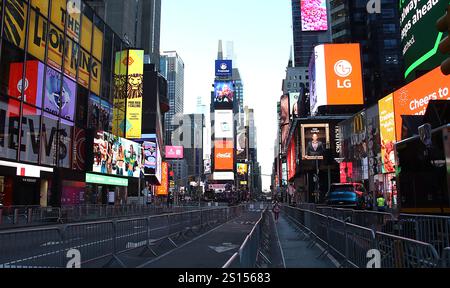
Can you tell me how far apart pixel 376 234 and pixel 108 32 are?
50289 mm

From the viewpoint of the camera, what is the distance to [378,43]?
283ft

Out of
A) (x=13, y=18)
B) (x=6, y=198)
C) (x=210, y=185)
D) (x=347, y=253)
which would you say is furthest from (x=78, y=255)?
(x=210, y=185)

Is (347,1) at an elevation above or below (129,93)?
above

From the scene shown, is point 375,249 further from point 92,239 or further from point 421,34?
point 421,34

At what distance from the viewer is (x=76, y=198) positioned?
41.5 meters

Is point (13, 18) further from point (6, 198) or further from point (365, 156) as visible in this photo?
point (365, 156)

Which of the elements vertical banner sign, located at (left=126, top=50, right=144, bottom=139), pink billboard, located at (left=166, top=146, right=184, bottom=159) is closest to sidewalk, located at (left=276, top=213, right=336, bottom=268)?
vertical banner sign, located at (left=126, top=50, right=144, bottom=139)

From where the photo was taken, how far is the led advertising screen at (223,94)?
180 meters

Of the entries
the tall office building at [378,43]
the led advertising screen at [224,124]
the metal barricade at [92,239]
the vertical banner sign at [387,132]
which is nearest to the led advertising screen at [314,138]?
the tall office building at [378,43]

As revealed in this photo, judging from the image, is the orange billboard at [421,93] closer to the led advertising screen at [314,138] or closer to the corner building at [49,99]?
the corner building at [49,99]

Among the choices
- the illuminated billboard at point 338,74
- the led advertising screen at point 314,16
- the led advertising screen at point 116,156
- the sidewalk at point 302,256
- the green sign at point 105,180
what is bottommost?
the sidewalk at point 302,256

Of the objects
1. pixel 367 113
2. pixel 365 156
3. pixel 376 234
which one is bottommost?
pixel 376 234

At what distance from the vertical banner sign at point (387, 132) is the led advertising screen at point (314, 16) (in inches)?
3809
